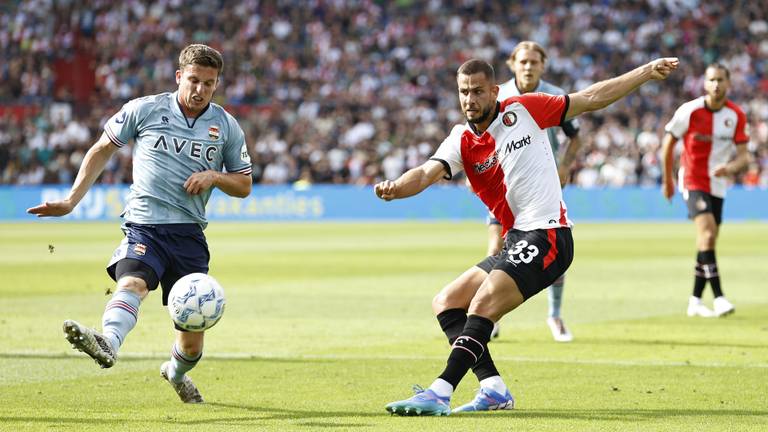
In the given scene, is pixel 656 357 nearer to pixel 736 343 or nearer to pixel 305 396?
pixel 736 343

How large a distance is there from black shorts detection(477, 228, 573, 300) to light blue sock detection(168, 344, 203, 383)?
2.01 metres

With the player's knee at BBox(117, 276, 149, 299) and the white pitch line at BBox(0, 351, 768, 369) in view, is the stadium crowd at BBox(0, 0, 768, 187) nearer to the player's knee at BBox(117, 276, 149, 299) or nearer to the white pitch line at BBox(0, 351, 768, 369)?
the white pitch line at BBox(0, 351, 768, 369)

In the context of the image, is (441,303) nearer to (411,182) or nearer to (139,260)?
(411,182)

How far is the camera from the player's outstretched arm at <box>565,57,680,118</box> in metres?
7.86

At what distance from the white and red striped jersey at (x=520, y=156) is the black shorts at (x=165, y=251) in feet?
5.40

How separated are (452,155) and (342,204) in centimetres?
3278

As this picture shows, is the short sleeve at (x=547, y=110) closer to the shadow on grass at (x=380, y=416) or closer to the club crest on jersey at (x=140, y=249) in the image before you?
the shadow on grass at (x=380, y=416)

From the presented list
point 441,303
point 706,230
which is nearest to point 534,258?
point 441,303

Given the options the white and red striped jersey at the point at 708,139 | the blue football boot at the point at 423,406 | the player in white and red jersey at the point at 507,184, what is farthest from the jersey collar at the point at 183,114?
the white and red striped jersey at the point at 708,139

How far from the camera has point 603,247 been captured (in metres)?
26.9

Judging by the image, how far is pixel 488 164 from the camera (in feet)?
26.1

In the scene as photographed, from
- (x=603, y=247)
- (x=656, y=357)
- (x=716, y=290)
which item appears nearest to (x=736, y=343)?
(x=656, y=357)

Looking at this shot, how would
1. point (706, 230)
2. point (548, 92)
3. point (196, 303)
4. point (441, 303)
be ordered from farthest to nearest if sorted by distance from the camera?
point (706, 230)
point (548, 92)
point (441, 303)
point (196, 303)

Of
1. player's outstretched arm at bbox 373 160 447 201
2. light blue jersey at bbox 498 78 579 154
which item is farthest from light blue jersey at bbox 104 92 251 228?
light blue jersey at bbox 498 78 579 154
